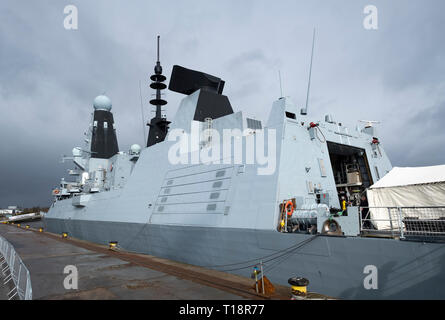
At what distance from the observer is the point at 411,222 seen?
6648mm

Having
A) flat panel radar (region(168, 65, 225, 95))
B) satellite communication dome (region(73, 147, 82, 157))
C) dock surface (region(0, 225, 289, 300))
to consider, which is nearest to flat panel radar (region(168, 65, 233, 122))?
flat panel radar (region(168, 65, 225, 95))

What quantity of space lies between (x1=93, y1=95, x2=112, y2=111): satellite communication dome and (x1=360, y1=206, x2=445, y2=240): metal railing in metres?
25.2

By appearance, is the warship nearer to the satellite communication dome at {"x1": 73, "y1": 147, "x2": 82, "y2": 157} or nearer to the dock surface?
the dock surface

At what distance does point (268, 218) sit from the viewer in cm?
795

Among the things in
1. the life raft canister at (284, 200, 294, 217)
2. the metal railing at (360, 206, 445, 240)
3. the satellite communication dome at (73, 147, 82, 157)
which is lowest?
the metal railing at (360, 206, 445, 240)

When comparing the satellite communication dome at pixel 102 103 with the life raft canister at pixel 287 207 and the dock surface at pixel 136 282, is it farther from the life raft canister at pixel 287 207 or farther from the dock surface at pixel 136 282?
the life raft canister at pixel 287 207

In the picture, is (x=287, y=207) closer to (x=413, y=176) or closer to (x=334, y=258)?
(x=334, y=258)

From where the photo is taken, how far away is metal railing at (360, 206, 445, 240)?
19.5ft

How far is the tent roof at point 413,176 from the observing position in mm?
7699

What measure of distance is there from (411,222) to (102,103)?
89.4 ft
